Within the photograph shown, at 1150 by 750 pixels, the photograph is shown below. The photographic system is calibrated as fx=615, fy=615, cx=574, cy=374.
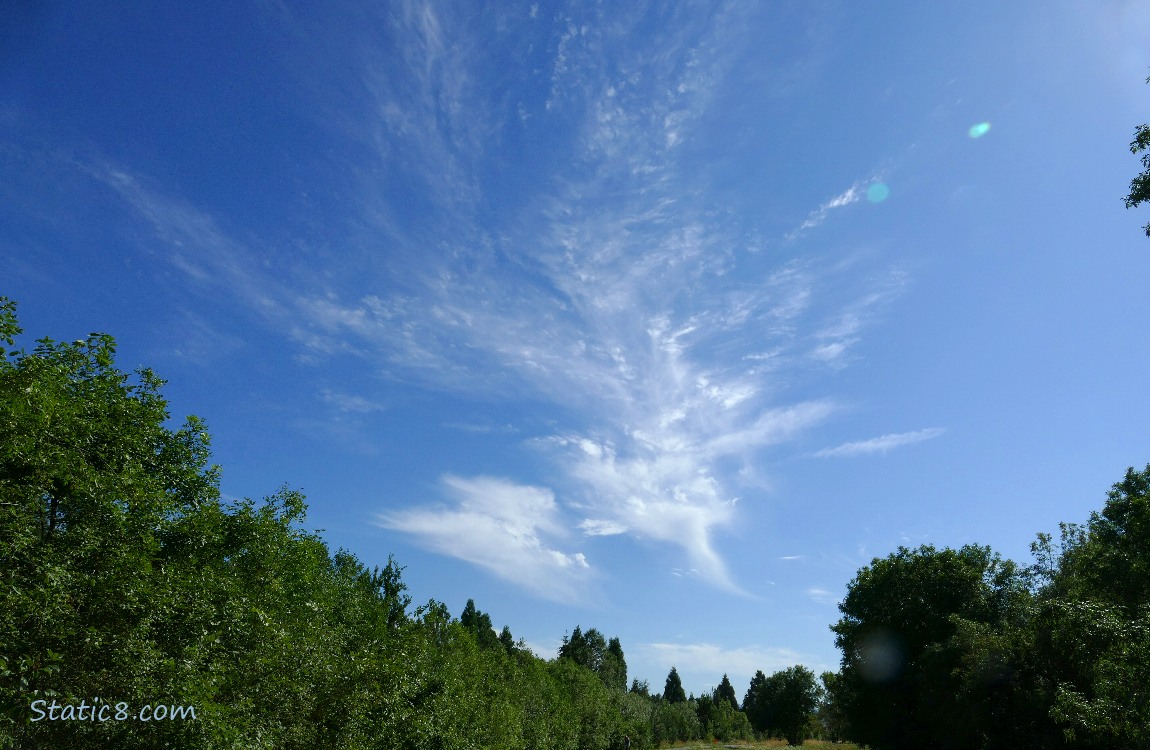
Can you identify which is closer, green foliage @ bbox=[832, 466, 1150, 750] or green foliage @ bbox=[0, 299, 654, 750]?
green foliage @ bbox=[0, 299, 654, 750]

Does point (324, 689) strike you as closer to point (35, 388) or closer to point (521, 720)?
point (35, 388)

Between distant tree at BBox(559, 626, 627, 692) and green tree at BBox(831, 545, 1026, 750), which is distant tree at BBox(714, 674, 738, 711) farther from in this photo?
green tree at BBox(831, 545, 1026, 750)

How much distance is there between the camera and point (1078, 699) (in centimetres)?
2147

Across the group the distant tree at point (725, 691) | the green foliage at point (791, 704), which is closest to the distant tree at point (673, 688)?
the distant tree at point (725, 691)

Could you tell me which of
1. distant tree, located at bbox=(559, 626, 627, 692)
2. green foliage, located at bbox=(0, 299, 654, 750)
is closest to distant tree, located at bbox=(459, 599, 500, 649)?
distant tree, located at bbox=(559, 626, 627, 692)

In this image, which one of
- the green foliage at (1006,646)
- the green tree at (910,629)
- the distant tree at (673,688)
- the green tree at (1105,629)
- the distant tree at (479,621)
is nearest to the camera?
the green tree at (1105,629)

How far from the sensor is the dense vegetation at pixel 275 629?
13.0 m

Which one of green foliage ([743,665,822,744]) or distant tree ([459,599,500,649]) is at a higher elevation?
distant tree ([459,599,500,649])

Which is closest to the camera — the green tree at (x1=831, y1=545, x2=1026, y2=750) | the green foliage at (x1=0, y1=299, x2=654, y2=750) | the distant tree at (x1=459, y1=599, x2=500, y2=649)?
the green foliage at (x1=0, y1=299, x2=654, y2=750)

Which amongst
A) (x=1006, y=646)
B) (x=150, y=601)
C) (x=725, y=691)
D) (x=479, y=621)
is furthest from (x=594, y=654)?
(x=150, y=601)

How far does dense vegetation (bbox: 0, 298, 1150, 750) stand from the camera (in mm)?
13039

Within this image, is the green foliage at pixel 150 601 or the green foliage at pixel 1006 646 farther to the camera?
the green foliage at pixel 1006 646

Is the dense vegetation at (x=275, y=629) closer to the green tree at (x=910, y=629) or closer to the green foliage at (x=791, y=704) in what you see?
Answer: the green tree at (x=910, y=629)

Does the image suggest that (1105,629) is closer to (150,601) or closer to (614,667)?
(150,601)
